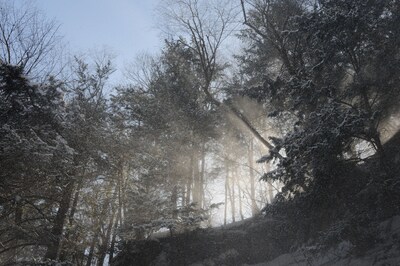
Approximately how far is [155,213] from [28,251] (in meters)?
5.46

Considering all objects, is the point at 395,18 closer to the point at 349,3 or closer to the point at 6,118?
the point at 349,3

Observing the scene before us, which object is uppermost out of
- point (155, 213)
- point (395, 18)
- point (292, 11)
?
point (292, 11)

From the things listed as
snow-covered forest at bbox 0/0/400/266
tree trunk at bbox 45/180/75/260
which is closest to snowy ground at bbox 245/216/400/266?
snow-covered forest at bbox 0/0/400/266

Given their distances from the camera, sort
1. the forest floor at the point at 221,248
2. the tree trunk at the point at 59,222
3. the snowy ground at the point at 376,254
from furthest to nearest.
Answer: the forest floor at the point at 221,248, the tree trunk at the point at 59,222, the snowy ground at the point at 376,254

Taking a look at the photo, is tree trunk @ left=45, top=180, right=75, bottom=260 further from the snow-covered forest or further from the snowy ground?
the snowy ground

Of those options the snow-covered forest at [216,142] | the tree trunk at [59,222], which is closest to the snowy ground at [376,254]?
the snow-covered forest at [216,142]

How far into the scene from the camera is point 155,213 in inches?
573

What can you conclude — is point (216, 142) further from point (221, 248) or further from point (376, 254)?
point (376, 254)

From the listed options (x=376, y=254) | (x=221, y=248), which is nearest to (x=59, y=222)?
(x=221, y=248)

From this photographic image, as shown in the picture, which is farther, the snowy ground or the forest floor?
the forest floor

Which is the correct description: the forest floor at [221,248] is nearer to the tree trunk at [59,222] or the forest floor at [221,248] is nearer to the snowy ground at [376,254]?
the snowy ground at [376,254]

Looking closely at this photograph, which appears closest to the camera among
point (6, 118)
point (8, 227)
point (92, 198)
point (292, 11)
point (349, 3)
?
point (6, 118)

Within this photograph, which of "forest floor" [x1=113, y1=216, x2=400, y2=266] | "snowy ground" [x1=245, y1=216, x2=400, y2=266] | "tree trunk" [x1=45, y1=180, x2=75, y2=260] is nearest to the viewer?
"snowy ground" [x1=245, y1=216, x2=400, y2=266]

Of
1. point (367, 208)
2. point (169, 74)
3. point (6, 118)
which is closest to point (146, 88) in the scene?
point (169, 74)
